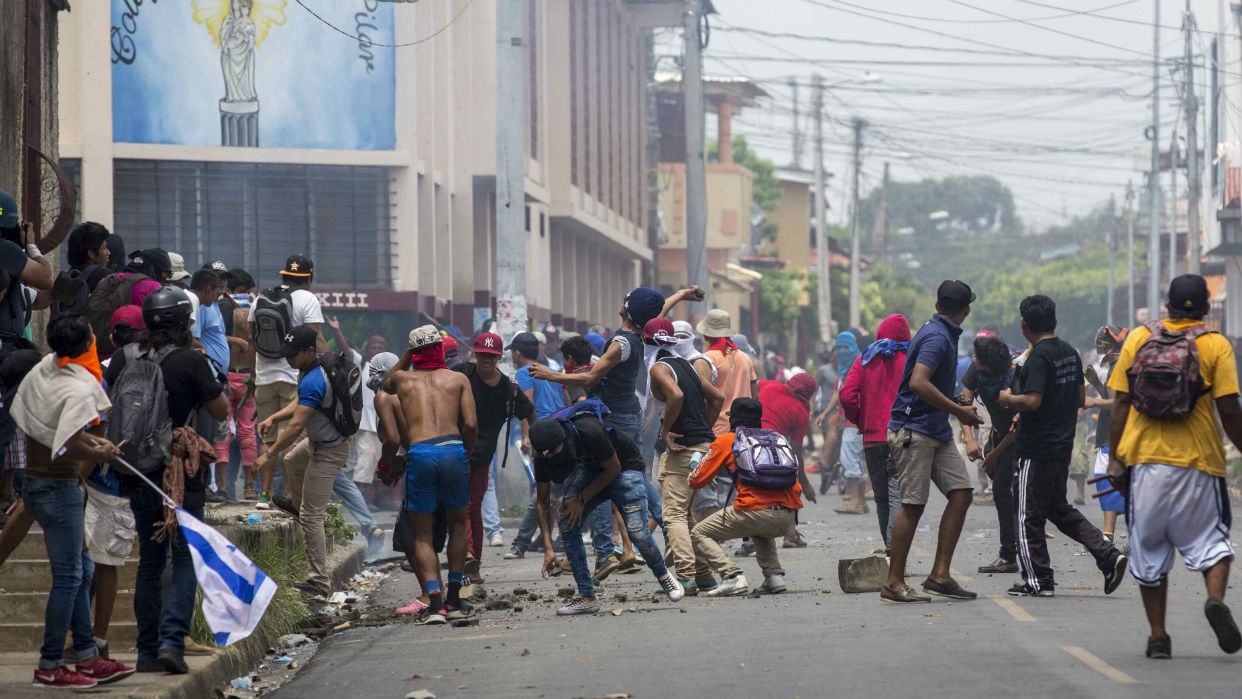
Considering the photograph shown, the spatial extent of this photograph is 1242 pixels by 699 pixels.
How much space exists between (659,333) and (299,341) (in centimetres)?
238

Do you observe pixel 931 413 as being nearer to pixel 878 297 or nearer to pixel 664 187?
pixel 664 187

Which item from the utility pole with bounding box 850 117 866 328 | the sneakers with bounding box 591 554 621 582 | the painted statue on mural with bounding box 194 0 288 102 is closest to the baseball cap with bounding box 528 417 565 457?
the sneakers with bounding box 591 554 621 582

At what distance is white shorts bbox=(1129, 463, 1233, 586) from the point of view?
25.8 ft

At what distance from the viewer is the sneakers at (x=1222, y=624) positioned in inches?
299

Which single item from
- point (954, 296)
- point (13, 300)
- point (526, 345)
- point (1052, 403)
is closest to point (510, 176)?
point (526, 345)

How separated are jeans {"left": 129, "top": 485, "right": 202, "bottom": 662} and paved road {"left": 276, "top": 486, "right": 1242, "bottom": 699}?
0.62m

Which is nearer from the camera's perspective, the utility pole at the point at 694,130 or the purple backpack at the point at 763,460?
the purple backpack at the point at 763,460

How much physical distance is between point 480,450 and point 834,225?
10252 centimetres

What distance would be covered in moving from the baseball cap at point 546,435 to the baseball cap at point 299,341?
168 centimetres

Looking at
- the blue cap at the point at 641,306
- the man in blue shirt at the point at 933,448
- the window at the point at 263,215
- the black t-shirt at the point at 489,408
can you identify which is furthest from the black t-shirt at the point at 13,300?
the window at the point at 263,215

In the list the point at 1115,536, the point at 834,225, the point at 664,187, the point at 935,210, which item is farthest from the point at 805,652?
the point at 935,210

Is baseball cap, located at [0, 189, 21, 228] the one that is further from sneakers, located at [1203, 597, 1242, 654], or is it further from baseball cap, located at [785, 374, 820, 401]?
baseball cap, located at [785, 374, 820, 401]

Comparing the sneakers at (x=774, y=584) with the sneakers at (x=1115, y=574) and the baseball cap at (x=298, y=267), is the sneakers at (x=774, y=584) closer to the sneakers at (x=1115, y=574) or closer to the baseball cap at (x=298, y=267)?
the sneakers at (x=1115, y=574)

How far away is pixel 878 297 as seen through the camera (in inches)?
3007
